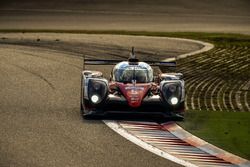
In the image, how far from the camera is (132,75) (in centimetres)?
1938

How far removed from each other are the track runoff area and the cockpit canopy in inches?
67.4

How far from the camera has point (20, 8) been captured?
52.3 metres

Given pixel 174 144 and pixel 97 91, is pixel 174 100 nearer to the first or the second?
pixel 97 91

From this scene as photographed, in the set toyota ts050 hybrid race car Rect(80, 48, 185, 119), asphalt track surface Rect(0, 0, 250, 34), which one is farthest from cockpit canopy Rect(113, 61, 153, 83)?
asphalt track surface Rect(0, 0, 250, 34)

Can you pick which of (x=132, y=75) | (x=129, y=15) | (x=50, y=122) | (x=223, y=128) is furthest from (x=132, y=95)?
(x=129, y=15)

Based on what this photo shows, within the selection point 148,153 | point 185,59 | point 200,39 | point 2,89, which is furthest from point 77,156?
point 200,39

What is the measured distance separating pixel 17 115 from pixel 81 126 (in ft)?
6.86

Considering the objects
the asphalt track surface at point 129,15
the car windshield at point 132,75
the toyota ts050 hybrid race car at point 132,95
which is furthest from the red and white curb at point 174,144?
the asphalt track surface at point 129,15

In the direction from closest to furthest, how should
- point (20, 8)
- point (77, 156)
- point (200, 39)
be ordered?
point (77, 156) → point (200, 39) → point (20, 8)

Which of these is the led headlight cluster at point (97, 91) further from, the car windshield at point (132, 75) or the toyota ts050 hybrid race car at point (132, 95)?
the car windshield at point (132, 75)

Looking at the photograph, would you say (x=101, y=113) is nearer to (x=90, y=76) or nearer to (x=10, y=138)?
(x=90, y=76)

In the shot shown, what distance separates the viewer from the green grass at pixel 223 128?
51.8 ft

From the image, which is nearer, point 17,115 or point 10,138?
point 10,138

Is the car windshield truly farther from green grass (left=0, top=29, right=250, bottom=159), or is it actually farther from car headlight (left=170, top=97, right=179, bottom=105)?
green grass (left=0, top=29, right=250, bottom=159)
